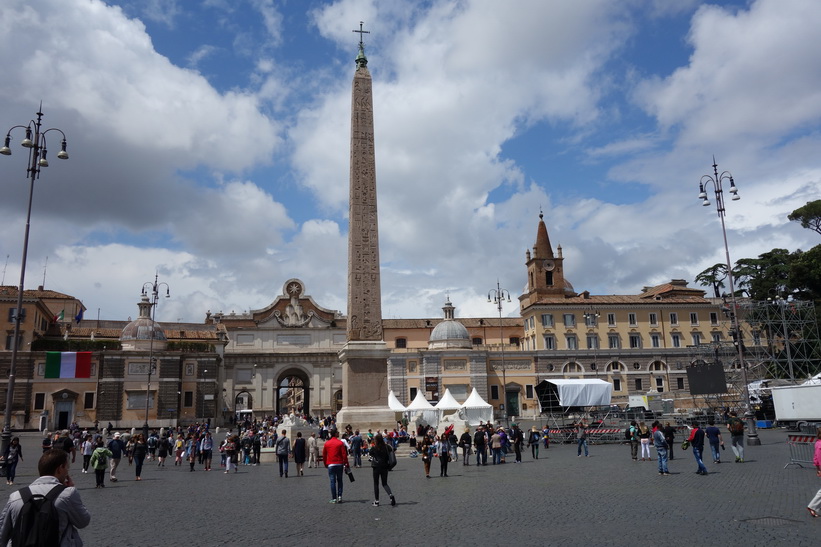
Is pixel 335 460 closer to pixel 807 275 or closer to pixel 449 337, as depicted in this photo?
pixel 449 337

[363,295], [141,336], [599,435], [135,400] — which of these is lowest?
[599,435]

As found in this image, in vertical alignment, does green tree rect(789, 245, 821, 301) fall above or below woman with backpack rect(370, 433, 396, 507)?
above

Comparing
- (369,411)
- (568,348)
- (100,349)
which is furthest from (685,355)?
(100,349)

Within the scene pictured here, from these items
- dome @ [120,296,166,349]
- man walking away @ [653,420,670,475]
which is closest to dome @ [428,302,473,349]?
dome @ [120,296,166,349]

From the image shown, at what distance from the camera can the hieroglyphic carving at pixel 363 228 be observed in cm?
2114

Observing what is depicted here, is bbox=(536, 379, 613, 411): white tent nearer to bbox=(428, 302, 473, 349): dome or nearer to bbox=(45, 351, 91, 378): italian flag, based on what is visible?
bbox=(428, 302, 473, 349): dome

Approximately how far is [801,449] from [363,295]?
12866 mm

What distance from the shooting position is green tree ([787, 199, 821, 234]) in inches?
1736

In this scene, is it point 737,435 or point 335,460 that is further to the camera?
point 737,435

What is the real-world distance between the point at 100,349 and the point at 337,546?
1752 inches

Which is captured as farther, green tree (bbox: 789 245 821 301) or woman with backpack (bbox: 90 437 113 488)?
green tree (bbox: 789 245 821 301)

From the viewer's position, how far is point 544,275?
53.3 m

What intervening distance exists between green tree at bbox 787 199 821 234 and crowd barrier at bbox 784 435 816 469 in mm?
36281

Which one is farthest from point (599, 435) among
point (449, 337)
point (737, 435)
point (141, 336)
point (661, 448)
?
point (141, 336)
